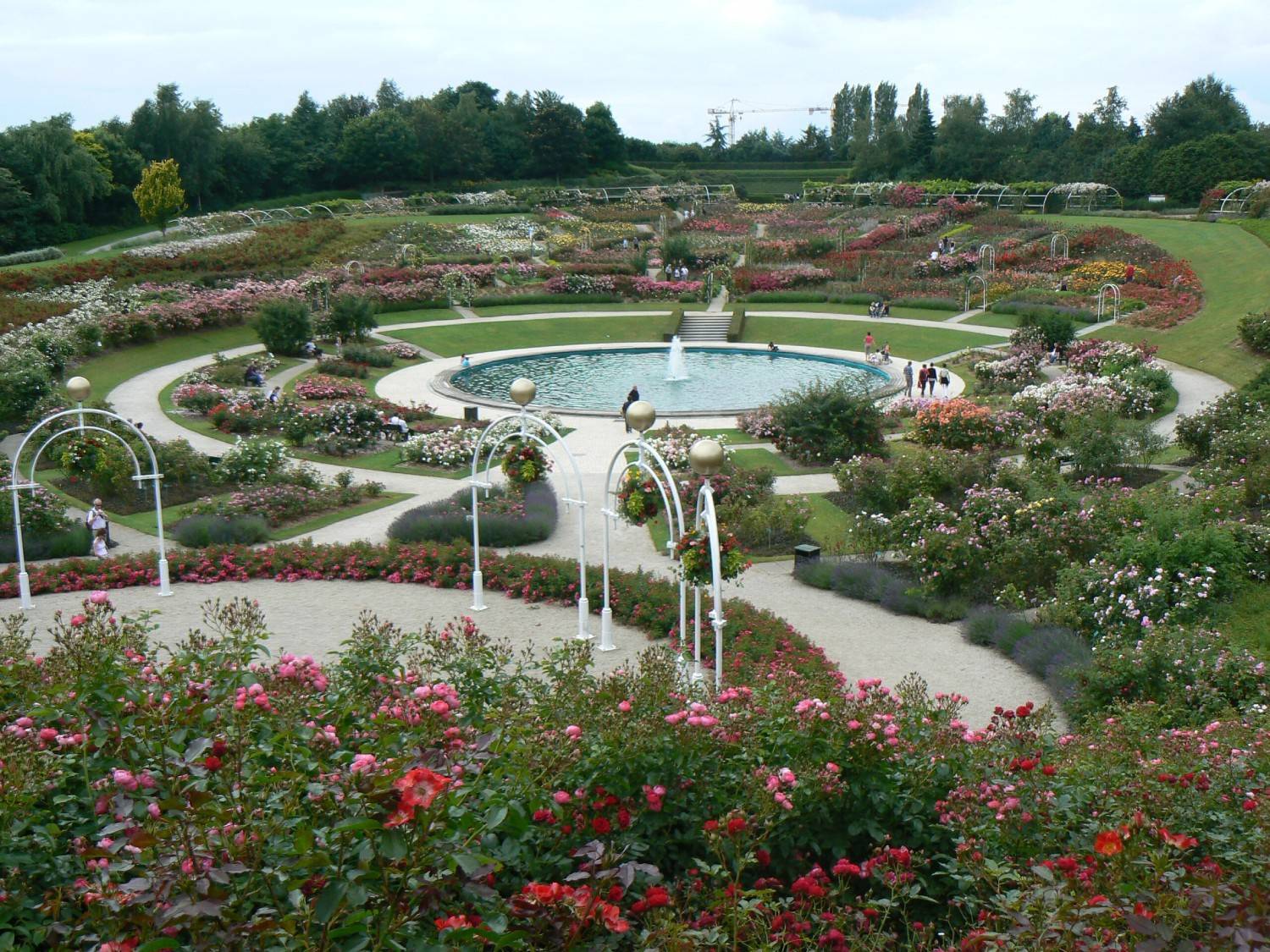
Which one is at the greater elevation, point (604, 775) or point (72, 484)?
→ point (604, 775)

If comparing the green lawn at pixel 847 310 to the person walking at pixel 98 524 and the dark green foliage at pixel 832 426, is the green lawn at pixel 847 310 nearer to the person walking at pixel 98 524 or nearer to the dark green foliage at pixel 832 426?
the dark green foliage at pixel 832 426

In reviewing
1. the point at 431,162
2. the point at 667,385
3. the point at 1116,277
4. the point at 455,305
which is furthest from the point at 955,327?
the point at 431,162

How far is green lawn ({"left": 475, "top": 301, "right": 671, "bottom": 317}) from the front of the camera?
4191cm

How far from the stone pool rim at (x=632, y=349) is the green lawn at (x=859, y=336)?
2.80 ft

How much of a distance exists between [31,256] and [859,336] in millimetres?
33020

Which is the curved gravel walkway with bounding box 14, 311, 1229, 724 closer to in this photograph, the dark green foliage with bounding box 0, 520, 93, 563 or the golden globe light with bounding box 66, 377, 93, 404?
the dark green foliage with bounding box 0, 520, 93, 563

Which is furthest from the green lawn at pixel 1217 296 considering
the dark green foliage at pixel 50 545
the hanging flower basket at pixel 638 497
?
the dark green foliage at pixel 50 545

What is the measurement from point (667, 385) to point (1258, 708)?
23.4 metres

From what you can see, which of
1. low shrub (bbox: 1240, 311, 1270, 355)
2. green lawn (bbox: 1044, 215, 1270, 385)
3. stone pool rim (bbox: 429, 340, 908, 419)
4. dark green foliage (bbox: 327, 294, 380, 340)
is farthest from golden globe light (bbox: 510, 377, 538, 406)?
dark green foliage (bbox: 327, 294, 380, 340)

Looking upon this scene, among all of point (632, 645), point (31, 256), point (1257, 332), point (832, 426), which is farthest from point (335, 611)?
point (31, 256)

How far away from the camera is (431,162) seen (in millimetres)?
70000

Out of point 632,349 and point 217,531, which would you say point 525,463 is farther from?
point 632,349

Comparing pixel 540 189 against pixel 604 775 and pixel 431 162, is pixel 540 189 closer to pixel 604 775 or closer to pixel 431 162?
pixel 431 162

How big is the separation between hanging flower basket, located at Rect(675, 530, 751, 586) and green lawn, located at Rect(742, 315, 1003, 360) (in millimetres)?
24902
